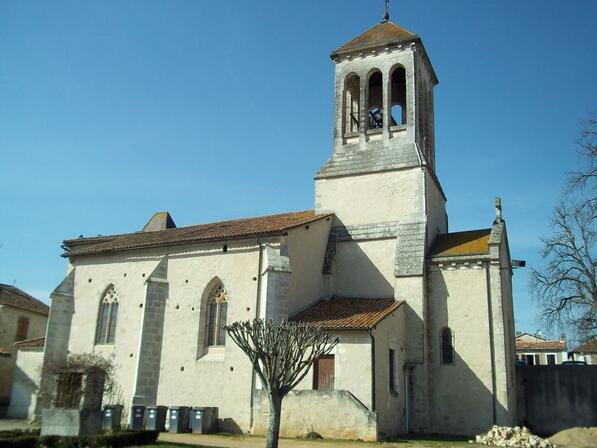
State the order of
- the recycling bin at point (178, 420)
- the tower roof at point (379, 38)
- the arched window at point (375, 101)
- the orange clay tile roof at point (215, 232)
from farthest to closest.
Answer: the arched window at point (375, 101) → the tower roof at point (379, 38) → the orange clay tile roof at point (215, 232) → the recycling bin at point (178, 420)

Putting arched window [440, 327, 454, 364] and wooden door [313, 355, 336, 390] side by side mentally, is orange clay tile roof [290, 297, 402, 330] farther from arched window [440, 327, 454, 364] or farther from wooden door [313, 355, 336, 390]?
arched window [440, 327, 454, 364]

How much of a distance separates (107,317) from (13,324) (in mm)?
14067

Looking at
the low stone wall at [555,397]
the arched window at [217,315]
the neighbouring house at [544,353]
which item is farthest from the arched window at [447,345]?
the neighbouring house at [544,353]

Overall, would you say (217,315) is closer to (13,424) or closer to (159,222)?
(13,424)

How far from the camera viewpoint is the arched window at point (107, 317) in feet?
78.9

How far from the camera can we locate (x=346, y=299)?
75.5ft

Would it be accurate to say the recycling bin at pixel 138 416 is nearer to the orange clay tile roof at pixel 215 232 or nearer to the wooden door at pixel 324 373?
the wooden door at pixel 324 373

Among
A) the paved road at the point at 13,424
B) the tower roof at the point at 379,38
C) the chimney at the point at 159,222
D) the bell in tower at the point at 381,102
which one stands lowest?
the paved road at the point at 13,424

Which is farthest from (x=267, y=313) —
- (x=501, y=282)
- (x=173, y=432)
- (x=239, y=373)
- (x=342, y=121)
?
(x=342, y=121)

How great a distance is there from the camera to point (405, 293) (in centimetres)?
2195

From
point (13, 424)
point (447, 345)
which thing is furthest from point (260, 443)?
point (13, 424)

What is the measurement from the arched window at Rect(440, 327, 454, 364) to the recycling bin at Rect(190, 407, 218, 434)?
29.3 feet

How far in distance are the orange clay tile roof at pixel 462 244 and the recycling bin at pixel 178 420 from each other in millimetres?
11303

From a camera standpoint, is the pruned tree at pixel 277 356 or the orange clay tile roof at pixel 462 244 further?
the orange clay tile roof at pixel 462 244
